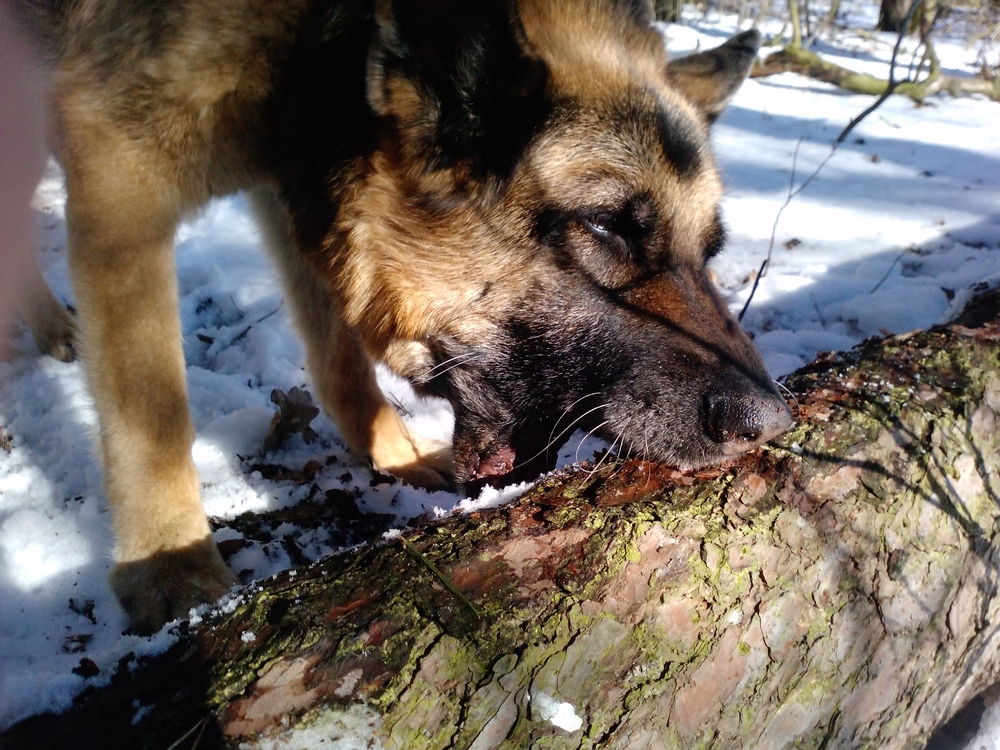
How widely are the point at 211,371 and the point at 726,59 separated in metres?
2.87

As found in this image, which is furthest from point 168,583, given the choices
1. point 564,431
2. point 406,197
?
point 406,197

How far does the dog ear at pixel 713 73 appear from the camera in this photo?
2.78 meters

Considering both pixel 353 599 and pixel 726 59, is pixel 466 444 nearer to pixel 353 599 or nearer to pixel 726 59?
pixel 353 599

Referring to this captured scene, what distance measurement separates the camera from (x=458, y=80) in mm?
2096

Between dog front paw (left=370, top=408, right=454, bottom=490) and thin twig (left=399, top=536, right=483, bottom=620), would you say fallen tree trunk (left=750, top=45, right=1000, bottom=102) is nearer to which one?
dog front paw (left=370, top=408, right=454, bottom=490)

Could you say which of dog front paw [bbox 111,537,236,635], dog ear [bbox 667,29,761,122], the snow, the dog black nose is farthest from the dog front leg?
dog ear [bbox 667,29,761,122]

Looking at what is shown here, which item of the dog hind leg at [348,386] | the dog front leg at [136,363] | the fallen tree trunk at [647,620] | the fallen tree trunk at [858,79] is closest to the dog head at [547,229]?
the fallen tree trunk at [647,620]

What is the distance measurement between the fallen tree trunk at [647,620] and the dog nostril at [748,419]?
0.08 metres

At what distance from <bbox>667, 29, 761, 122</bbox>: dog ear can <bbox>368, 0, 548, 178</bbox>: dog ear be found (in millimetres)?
851

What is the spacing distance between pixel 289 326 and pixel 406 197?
194 cm

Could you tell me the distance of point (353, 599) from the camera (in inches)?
56.9

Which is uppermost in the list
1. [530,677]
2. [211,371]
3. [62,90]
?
[62,90]

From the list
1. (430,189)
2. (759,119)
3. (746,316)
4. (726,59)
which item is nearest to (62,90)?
(430,189)

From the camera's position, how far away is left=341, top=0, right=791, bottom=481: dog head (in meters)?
2.05
